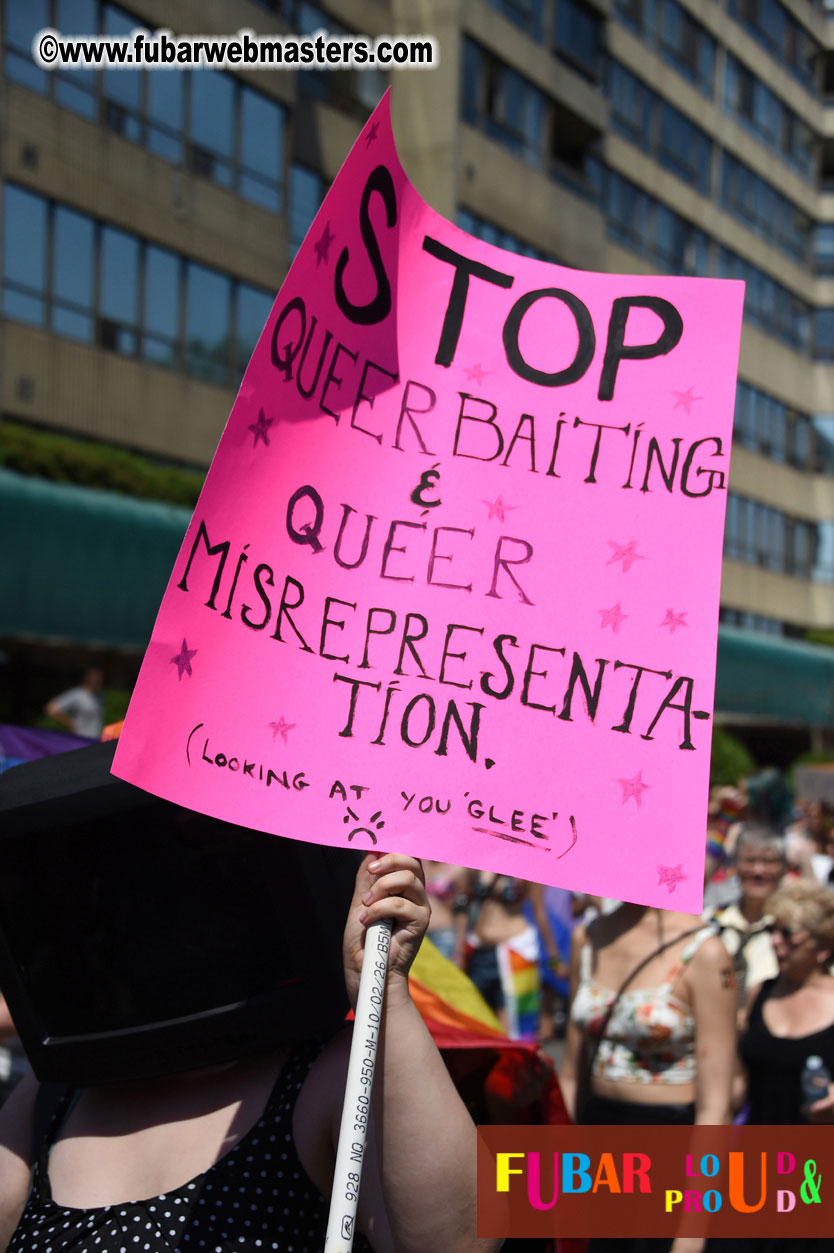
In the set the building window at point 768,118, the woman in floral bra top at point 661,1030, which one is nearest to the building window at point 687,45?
the building window at point 768,118

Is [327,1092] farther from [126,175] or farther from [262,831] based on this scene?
[126,175]

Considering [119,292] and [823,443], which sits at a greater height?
[823,443]

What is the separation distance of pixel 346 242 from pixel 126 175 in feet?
63.9

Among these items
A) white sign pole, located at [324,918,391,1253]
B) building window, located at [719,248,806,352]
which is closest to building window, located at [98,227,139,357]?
white sign pole, located at [324,918,391,1253]

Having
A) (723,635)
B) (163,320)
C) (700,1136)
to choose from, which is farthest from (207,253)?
(700,1136)

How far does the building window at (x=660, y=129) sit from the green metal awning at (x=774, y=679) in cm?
1248

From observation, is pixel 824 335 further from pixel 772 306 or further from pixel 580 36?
A: pixel 580 36

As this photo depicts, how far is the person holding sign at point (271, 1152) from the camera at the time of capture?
176 centimetres

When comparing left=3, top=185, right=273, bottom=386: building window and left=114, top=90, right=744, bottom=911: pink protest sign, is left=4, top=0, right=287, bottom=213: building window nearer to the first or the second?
left=3, top=185, right=273, bottom=386: building window

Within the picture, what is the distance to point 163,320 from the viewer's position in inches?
831

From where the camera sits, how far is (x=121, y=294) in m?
20.3

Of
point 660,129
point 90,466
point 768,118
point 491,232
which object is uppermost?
point 768,118

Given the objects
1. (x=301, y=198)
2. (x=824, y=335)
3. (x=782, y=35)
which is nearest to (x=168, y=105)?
(x=301, y=198)

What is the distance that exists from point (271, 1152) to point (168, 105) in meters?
21.0
